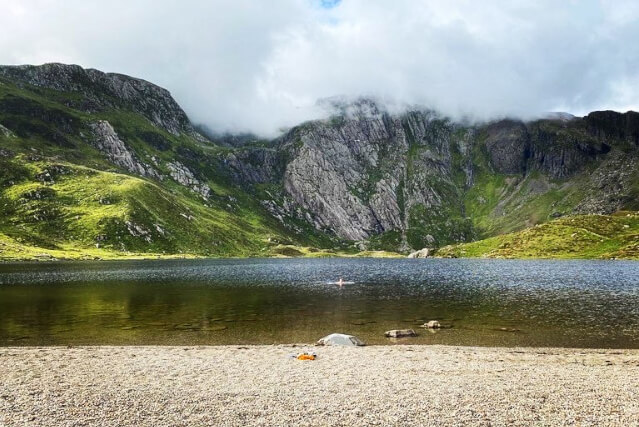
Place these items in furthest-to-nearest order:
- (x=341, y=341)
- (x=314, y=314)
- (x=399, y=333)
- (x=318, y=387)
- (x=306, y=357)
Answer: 1. (x=314, y=314)
2. (x=399, y=333)
3. (x=341, y=341)
4. (x=306, y=357)
5. (x=318, y=387)

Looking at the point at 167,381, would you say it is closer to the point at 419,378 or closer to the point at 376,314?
the point at 419,378

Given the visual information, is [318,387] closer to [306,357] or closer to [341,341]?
[306,357]

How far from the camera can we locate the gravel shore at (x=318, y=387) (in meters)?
22.7

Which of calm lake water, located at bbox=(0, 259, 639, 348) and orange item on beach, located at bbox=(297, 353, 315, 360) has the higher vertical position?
orange item on beach, located at bbox=(297, 353, 315, 360)

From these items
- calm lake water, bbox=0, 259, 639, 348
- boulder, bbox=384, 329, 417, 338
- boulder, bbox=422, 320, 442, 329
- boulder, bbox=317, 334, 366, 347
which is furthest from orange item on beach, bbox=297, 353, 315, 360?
boulder, bbox=422, 320, 442, 329

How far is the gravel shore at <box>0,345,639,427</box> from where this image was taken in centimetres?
2272

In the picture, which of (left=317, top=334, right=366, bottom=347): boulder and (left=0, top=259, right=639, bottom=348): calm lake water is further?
(left=0, top=259, right=639, bottom=348): calm lake water

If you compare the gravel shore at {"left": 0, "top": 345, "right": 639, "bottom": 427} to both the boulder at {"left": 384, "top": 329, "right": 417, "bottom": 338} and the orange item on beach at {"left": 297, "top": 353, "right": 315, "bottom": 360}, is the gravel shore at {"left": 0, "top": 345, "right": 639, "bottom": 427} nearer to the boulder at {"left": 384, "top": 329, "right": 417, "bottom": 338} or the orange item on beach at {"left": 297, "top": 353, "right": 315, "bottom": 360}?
the orange item on beach at {"left": 297, "top": 353, "right": 315, "bottom": 360}

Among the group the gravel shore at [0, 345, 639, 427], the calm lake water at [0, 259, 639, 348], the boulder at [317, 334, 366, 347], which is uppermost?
the gravel shore at [0, 345, 639, 427]

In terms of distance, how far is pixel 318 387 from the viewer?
94.2 feet

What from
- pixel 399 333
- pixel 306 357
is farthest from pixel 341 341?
pixel 399 333

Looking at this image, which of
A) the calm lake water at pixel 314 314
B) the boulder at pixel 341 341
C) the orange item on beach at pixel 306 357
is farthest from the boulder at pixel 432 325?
the orange item on beach at pixel 306 357

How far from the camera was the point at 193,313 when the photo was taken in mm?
71062

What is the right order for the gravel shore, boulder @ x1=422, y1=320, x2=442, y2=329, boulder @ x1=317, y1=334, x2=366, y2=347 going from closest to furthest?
the gravel shore < boulder @ x1=317, y1=334, x2=366, y2=347 < boulder @ x1=422, y1=320, x2=442, y2=329
